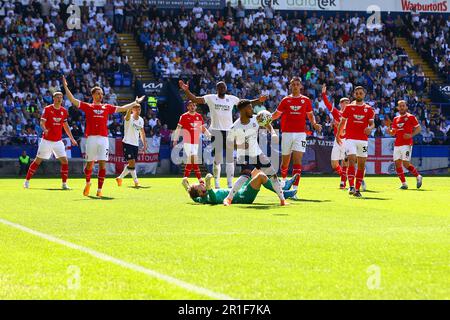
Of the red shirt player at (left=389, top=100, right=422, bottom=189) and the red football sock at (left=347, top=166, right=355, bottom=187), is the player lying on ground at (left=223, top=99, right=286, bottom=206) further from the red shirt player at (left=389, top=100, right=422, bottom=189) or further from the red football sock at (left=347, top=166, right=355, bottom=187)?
the red shirt player at (left=389, top=100, right=422, bottom=189)

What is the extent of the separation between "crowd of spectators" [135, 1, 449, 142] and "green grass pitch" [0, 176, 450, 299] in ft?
85.8

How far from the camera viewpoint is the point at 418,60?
5250 cm

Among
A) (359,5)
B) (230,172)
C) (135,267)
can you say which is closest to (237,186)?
(230,172)

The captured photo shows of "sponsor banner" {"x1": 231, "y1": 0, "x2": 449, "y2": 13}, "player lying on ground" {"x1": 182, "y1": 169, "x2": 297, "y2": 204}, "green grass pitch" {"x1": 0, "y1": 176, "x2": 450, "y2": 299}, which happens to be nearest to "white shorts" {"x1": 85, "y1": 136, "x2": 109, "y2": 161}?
"green grass pitch" {"x1": 0, "y1": 176, "x2": 450, "y2": 299}

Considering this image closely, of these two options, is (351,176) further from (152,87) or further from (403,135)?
(152,87)

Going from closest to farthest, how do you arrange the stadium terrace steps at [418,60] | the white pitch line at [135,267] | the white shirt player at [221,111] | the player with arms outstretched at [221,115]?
the white pitch line at [135,267]
the player with arms outstretched at [221,115]
the white shirt player at [221,111]
the stadium terrace steps at [418,60]

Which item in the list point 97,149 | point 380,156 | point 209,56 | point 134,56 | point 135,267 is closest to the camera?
point 135,267

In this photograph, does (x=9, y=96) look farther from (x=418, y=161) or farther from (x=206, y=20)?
(x=418, y=161)

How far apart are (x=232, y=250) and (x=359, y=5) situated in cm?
4489

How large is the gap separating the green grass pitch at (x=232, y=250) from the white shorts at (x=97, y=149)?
2.57 metres

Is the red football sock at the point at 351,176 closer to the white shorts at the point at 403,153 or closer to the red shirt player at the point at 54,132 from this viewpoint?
the white shorts at the point at 403,153

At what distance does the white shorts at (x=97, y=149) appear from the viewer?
21719mm

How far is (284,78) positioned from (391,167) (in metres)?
8.82

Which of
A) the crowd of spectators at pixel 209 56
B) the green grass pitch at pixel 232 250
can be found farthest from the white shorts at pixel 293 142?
the crowd of spectators at pixel 209 56
